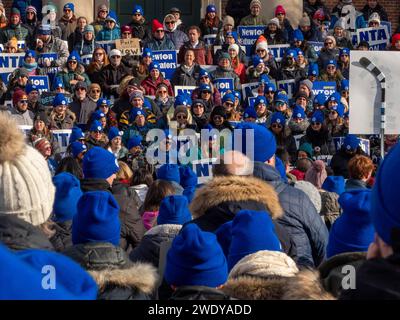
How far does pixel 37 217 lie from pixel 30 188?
0.09 meters

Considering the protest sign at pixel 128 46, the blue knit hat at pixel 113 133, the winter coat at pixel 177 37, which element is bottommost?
the blue knit hat at pixel 113 133

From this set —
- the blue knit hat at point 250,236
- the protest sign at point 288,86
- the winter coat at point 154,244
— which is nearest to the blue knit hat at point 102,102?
the protest sign at point 288,86

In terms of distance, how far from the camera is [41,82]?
61.6 ft

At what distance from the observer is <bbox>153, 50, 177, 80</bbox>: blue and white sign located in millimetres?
19984

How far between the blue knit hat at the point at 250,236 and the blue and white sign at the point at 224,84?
563 inches

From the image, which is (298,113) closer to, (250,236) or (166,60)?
(166,60)

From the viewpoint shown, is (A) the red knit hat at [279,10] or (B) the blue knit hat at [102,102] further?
(A) the red knit hat at [279,10]

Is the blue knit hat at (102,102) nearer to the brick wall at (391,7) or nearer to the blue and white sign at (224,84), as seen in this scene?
the blue and white sign at (224,84)

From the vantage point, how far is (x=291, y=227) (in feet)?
20.0

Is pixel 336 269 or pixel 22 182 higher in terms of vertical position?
pixel 22 182

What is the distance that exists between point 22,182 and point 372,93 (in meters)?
8.97

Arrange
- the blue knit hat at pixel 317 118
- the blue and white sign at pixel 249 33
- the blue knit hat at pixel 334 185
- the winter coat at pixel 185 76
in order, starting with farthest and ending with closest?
the blue and white sign at pixel 249 33, the winter coat at pixel 185 76, the blue knit hat at pixel 317 118, the blue knit hat at pixel 334 185

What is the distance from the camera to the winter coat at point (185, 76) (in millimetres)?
19156

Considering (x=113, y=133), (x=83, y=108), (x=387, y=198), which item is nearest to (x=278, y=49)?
(x=83, y=108)
